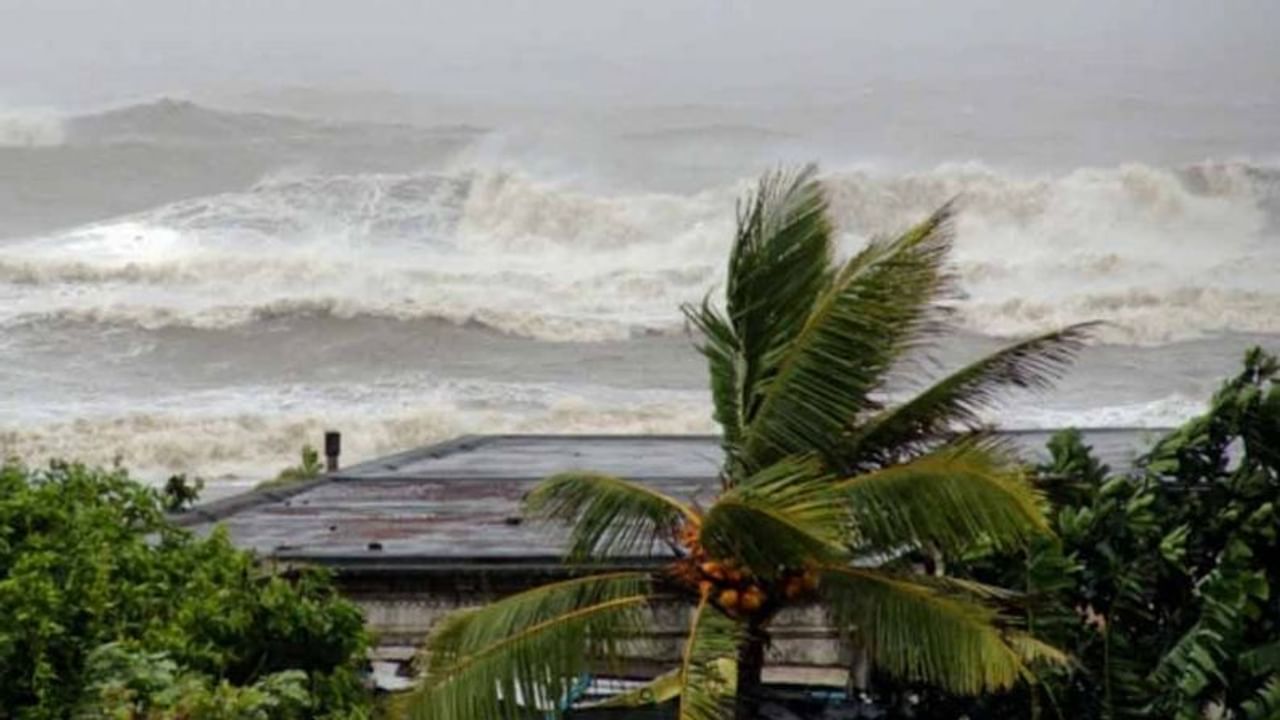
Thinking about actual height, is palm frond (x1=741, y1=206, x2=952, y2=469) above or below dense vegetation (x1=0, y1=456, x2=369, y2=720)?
above

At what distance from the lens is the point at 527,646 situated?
27.6 ft

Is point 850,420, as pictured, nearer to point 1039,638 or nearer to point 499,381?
point 1039,638

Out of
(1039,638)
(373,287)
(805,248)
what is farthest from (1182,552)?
(373,287)

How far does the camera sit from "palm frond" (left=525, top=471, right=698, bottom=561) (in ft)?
29.6


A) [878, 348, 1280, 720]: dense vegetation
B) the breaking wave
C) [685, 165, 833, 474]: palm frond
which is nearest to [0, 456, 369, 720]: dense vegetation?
[685, 165, 833, 474]: palm frond

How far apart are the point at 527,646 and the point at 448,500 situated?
7.00 metres

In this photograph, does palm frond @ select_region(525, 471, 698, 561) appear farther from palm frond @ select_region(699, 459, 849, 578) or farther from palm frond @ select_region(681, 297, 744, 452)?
palm frond @ select_region(681, 297, 744, 452)

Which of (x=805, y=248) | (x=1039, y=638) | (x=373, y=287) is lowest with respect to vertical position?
(x=1039, y=638)

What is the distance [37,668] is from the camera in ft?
23.3

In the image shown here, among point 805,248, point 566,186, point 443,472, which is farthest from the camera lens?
point 566,186

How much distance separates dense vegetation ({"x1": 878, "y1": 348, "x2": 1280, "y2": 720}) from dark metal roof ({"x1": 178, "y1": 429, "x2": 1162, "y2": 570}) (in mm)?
2075

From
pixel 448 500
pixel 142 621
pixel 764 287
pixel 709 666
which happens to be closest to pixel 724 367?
pixel 764 287

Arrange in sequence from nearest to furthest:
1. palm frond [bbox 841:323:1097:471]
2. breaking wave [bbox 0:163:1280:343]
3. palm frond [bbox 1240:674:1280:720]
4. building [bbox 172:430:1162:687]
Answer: palm frond [bbox 1240:674:1280:720] < palm frond [bbox 841:323:1097:471] < building [bbox 172:430:1162:687] < breaking wave [bbox 0:163:1280:343]

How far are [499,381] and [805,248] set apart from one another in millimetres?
31176
